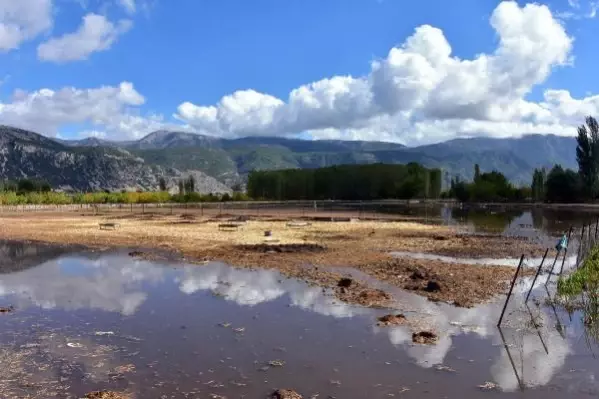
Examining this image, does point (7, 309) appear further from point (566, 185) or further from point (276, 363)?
point (566, 185)

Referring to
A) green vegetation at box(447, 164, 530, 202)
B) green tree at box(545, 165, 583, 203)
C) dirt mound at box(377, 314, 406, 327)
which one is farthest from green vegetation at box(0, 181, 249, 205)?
dirt mound at box(377, 314, 406, 327)

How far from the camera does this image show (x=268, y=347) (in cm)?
1330

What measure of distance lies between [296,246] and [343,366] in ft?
72.8

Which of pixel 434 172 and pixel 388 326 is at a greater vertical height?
pixel 434 172

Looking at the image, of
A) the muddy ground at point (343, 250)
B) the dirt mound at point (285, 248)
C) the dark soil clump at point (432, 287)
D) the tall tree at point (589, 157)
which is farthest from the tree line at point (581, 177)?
the dark soil clump at point (432, 287)

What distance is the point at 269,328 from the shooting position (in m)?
15.0

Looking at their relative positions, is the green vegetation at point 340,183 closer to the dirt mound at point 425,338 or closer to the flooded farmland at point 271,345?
the flooded farmland at point 271,345

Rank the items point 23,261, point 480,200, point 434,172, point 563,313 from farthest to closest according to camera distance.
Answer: point 434,172, point 480,200, point 23,261, point 563,313

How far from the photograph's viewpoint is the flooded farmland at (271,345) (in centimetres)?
1080

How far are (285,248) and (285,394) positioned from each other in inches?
896

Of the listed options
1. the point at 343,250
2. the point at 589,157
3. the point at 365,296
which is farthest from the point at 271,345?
the point at 589,157

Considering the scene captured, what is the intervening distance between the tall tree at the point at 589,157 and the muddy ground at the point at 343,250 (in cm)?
7417

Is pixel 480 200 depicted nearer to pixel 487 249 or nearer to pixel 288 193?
pixel 288 193

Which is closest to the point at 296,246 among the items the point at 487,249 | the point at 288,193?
the point at 487,249
